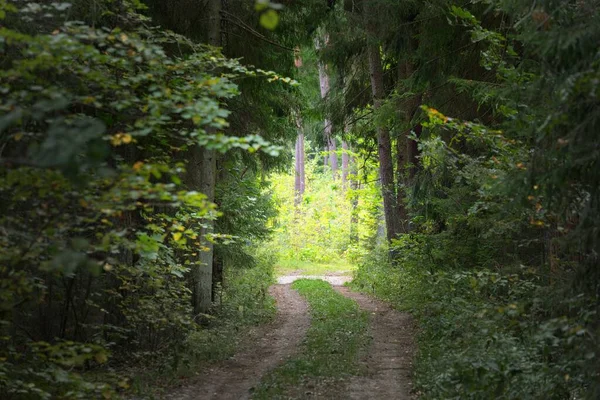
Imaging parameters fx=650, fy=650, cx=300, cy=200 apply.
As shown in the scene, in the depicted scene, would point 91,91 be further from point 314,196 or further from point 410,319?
point 314,196

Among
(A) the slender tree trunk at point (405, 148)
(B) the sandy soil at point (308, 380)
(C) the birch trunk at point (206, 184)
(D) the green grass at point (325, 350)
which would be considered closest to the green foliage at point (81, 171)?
(B) the sandy soil at point (308, 380)

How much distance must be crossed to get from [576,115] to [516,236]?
733 centimetres

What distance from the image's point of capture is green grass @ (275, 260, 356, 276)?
95.2ft

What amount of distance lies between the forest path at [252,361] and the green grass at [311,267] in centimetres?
1217

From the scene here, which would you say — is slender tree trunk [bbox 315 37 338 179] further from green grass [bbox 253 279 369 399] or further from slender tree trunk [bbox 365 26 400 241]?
green grass [bbox 253 279 369 399]

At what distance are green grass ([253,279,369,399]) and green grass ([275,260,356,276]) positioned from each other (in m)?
11.4

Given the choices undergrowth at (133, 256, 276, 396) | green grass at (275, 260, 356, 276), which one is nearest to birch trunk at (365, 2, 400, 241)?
undergrowth at (133, 256, 276, 396)

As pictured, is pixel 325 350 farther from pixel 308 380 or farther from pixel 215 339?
pixel 215 339

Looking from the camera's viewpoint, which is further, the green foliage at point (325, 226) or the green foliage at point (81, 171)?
the green foliage at point (325, 226)

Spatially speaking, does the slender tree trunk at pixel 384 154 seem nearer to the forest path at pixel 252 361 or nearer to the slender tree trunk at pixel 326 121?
the slender tree trunk at pixel 326 121

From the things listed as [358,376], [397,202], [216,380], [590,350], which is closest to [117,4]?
[216,380]

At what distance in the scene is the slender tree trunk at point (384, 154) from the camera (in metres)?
Answer: 18.4

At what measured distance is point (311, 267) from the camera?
32.0m

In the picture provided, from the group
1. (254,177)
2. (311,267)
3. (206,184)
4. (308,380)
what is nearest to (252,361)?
(308,380)
